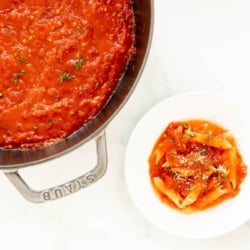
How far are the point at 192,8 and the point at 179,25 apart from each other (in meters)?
0.08

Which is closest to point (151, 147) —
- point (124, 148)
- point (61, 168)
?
point (124, 148)

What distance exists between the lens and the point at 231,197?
2.30 metres

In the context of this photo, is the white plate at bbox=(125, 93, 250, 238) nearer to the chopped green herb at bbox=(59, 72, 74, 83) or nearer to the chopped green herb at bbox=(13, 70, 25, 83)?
the chopped green herb at bbox=(59, 72, 74, 83)

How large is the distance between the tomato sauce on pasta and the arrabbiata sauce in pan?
37cm

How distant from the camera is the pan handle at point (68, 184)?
2006mm

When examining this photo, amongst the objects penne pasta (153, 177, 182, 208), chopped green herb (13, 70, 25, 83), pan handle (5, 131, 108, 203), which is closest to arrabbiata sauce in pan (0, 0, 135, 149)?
chopped green herb (13, 70, 25, 83)

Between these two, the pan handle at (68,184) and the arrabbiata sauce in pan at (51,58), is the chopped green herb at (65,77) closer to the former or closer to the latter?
the arrabbiata sauce in pan at (51,58)

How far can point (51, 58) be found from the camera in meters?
2.00

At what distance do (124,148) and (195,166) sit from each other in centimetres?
26

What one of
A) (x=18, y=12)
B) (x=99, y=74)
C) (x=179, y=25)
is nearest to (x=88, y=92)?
(x=99, y=74)

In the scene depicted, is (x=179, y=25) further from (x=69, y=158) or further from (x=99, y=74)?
(x=69, y=158)

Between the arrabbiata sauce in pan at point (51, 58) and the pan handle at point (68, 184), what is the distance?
125 mm

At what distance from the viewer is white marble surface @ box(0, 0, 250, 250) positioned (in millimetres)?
2295

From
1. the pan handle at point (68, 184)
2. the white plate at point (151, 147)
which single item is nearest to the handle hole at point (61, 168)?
the white plate at point (151, 147)
